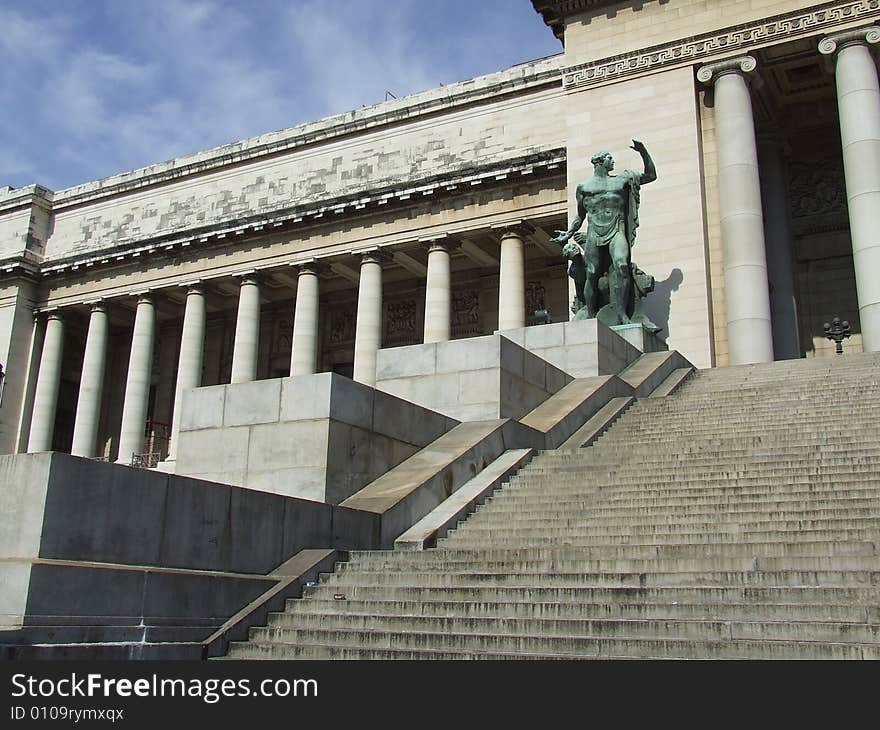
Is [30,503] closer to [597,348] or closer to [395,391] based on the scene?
[395,391]

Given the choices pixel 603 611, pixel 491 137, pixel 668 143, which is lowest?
pixel 603 611

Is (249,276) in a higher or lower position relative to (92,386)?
higher

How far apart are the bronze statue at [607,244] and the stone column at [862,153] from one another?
6.38 meters

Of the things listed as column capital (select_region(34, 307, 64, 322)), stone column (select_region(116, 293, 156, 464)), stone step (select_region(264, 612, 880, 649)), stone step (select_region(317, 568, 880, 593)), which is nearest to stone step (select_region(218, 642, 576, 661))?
stone step (select_region(264, 612, 880, 649))

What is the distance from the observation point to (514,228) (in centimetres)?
3281

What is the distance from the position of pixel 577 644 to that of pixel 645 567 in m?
1.65

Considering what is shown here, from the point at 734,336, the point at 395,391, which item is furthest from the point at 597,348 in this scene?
the point at 734,336

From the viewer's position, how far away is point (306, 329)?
36000mm

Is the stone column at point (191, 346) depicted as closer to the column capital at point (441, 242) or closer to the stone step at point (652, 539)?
the column capital at point (441, 242)

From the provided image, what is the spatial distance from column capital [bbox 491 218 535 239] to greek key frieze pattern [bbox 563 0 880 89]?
4.71 meters

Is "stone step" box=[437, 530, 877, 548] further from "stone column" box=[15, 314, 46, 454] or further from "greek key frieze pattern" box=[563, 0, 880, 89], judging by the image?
"stone column" box=[15, 314, 46, 454]

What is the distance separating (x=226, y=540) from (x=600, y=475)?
4949mm

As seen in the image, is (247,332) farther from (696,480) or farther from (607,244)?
(696,480)

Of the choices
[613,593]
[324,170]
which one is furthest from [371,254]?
[613,593]
